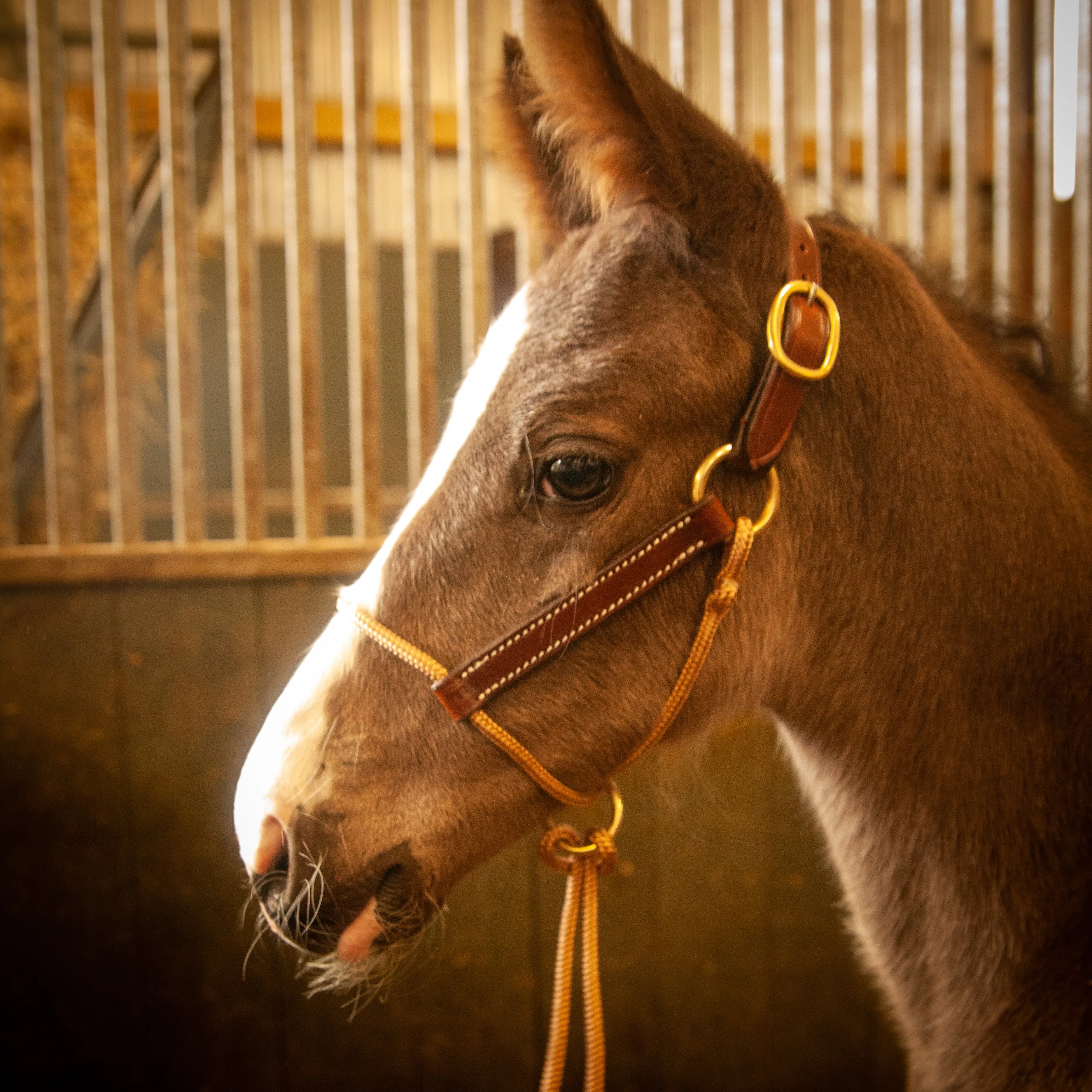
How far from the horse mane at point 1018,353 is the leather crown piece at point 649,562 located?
0.27m

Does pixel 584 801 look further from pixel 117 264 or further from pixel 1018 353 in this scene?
pixel 117 264

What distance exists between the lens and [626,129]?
763 millimetres

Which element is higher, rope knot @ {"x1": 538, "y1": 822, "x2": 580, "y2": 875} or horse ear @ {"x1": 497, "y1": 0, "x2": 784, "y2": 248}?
horse ear @ {"x1": 497, "y1": 0, "x2": 784, "y2": 248}

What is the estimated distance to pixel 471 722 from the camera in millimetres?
764

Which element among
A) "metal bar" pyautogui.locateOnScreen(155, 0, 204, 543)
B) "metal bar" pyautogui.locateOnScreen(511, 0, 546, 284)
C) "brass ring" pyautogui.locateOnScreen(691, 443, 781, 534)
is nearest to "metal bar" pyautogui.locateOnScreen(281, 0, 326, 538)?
"metal bar" pyautogui.locateOnScreen(155, 0, 204, 543)

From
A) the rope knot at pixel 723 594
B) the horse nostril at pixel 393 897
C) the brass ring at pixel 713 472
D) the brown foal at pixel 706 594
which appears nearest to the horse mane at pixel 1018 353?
the brown foal at pixel 706 594

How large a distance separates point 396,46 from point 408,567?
333 centimetres

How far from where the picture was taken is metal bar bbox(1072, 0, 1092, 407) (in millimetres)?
1555

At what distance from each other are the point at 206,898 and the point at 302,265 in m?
1.29

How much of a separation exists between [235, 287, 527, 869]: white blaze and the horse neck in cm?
35

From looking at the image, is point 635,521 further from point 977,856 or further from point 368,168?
point 368,168

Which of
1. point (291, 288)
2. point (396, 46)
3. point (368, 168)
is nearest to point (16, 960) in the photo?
point (291, 288)

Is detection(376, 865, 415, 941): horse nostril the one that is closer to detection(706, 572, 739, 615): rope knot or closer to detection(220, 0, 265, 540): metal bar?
detection(706, 572, 739, 615): rope knot

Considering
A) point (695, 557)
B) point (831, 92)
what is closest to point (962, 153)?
point (831, 92)
